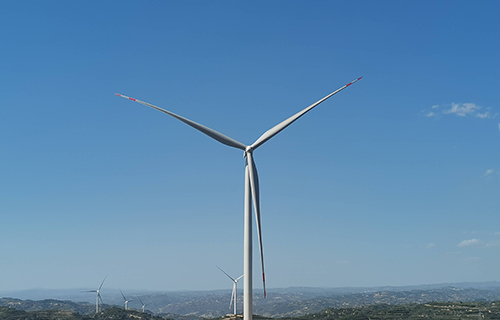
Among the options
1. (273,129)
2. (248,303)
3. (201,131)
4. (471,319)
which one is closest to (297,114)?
(273,129)

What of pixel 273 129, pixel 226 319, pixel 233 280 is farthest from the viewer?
pixel 233 280

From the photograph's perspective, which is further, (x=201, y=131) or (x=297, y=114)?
(x=297, y=114)

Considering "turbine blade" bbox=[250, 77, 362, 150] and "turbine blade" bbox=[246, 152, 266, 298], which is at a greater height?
"turbine blade" bbox=[250, 77, 362, 150]

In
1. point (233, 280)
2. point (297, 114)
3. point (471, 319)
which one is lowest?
point (471, 319)

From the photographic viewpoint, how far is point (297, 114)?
223 feet

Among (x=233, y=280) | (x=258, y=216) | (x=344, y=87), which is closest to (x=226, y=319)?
(x=233, y=280)

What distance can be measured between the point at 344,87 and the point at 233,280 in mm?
132017

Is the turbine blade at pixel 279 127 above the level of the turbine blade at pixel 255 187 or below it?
above

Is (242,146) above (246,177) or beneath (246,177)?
above

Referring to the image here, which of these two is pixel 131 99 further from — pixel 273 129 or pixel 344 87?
pixel 344 87

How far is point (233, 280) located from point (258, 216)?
125897 millimetres

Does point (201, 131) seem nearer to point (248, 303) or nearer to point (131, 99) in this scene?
point (131, 99)

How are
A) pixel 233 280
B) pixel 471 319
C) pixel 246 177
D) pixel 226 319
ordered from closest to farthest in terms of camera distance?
pixel 246 177
pixel 226 319
pixel 233 280
pixel 471 319

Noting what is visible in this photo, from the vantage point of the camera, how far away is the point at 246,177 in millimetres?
60375
